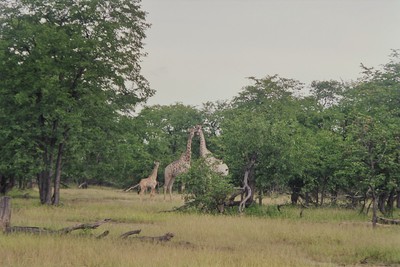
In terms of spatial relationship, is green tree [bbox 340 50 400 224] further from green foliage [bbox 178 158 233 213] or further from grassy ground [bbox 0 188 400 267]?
green foliage [bbox 178 158 233 213]

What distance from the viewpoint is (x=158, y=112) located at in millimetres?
64688

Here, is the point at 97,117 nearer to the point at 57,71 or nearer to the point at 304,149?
the point at 57,71

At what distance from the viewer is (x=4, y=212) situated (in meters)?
13.4

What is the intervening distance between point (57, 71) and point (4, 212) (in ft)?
36.3

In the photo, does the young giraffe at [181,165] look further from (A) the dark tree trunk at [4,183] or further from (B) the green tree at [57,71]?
(A) the dark tree trunk at [4,183]

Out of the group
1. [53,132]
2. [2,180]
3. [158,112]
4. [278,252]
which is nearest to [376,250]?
[278,252]

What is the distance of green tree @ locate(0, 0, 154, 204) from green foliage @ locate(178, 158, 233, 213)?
5792mm

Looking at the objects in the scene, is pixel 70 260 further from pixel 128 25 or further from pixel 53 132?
pixel 128 25

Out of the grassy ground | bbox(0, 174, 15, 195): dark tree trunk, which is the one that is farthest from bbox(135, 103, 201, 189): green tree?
the grassy ground

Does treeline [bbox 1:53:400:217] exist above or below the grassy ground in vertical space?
above

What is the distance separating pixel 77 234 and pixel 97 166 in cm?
1706

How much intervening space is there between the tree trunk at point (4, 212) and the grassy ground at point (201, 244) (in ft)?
2.97

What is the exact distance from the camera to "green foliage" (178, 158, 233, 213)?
2220 centimetres

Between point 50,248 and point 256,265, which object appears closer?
point 256,265
